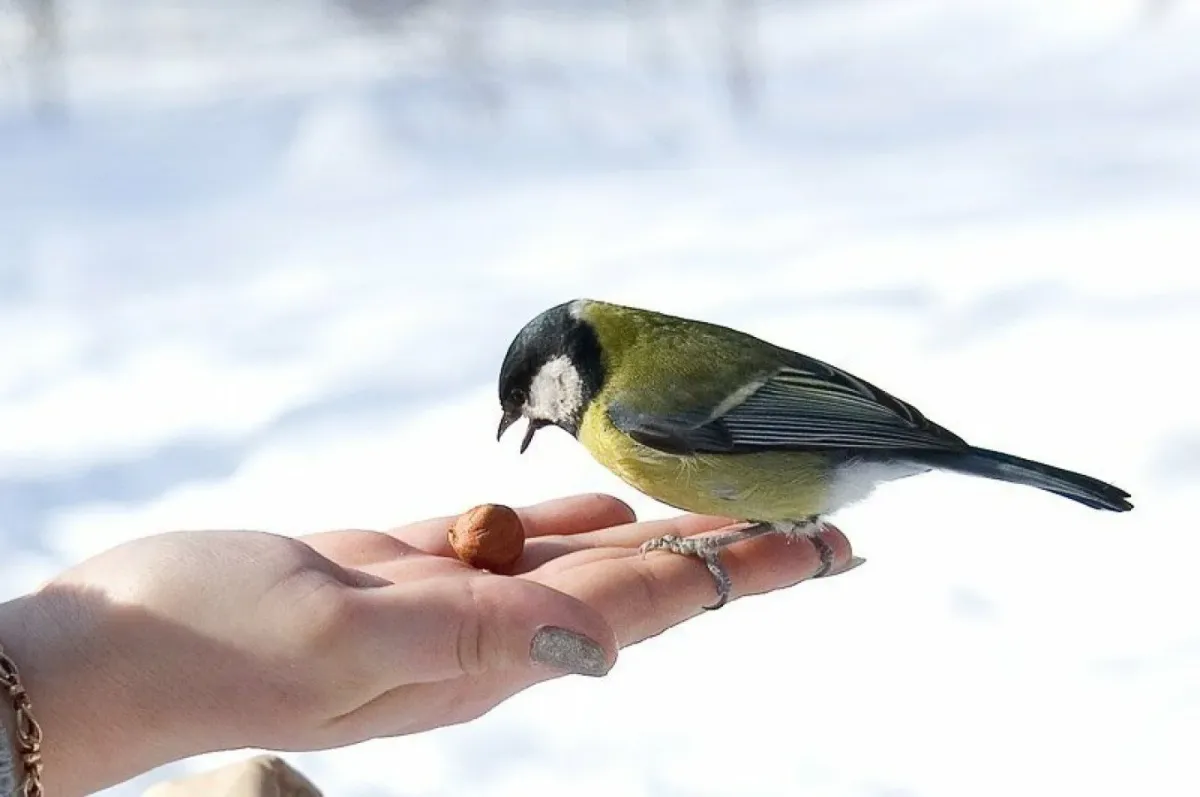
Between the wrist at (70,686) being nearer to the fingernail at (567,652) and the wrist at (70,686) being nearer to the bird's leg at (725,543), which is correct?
the fingernail at (567,652)

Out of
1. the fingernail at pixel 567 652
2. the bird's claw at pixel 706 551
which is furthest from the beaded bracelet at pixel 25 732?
the bird's claw at pixel 706 551

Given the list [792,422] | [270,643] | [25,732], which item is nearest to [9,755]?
[25,732]

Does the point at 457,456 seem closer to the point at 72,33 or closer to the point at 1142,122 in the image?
the point at 72,33

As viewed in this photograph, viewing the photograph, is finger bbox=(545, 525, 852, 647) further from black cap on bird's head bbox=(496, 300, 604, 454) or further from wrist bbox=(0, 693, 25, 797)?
wrist bbox=(0, 693, 25, 797)

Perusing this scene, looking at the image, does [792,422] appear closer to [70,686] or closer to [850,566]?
[850,566]

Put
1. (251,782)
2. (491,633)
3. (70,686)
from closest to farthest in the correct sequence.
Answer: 1. (491,633)
2. (70,686)
3. (251,782)

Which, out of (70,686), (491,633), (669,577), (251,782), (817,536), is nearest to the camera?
(491,633)
